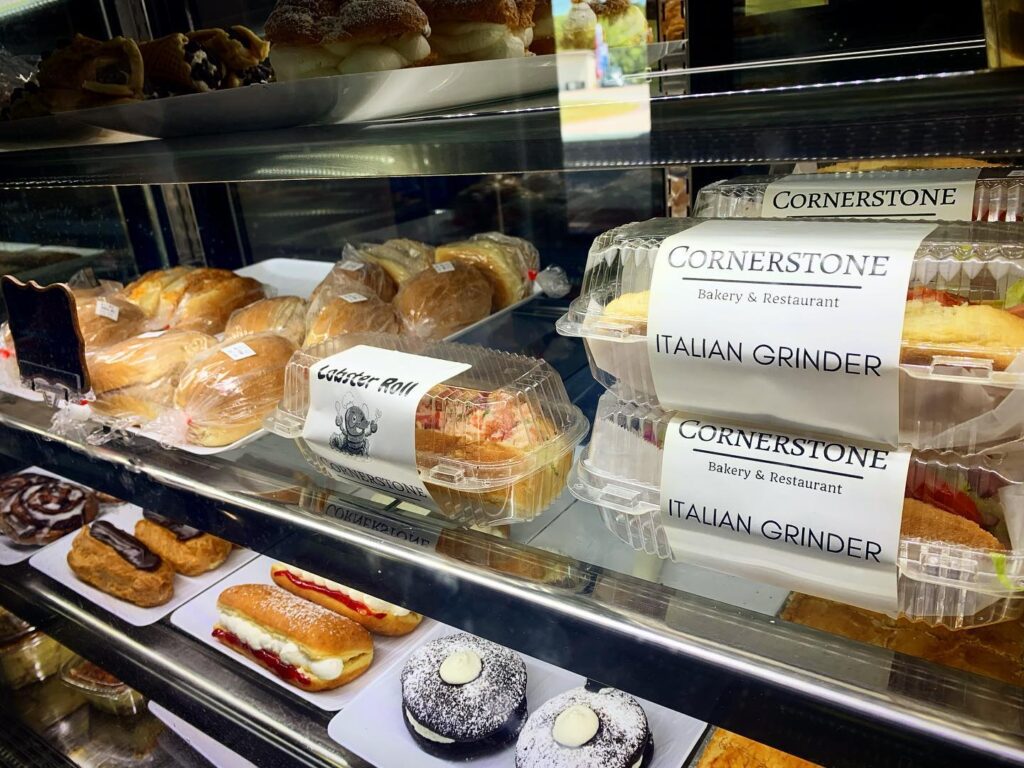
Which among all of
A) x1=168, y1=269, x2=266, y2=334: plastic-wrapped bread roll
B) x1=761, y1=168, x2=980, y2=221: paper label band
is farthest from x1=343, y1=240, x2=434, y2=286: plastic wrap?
x1=761, y1=168, x2=980, y2=221: paper label band

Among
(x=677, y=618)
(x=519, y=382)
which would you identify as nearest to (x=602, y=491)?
(x=677, y=618)

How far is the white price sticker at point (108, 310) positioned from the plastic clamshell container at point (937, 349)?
1105 millimetres

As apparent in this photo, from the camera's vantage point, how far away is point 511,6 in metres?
1.04

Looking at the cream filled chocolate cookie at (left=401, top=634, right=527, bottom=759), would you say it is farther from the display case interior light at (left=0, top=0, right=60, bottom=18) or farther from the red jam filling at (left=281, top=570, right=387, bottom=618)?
the display case interior light at (left=0, top=0, right=60, bottom=18)

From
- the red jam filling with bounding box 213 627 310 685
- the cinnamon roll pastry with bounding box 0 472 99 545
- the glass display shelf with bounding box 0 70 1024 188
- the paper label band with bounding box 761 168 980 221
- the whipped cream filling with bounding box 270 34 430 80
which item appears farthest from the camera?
the cinnamon roll pastry with bounding box 0 472 99 545

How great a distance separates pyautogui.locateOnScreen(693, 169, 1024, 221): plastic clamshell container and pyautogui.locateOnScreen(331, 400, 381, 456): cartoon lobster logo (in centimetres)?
45

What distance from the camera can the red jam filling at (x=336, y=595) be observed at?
58.2 inches

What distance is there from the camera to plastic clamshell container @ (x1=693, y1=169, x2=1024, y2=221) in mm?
798

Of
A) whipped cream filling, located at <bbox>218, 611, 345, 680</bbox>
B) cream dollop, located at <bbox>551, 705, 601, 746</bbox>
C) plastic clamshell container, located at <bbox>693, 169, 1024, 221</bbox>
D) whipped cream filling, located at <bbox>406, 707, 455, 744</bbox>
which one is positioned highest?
plastic clamshell container, located at <bbox>693, 169, 1024, 221</bbox>

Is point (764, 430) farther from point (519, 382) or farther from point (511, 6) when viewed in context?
point (511, 6)

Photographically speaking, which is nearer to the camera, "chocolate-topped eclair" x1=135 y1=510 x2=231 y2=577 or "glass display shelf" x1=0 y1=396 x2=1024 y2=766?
"glass display shelf" x1=0 y1=396 x2=1024 y2=766

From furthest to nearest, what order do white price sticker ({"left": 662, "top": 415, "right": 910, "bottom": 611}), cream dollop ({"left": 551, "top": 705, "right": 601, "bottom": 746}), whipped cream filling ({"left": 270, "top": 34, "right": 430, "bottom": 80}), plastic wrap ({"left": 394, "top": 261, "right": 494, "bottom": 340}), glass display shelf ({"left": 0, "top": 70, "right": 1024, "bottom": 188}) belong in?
plastic wrap ({"left": 394, "top": 261, "right": 494, "bottom": 340}) → cream dollop ({"left": 551, "top": 705, "right": 601, "bottom": 746}) → whipped cream filling ({"left": 270, "top": 34, "right": 430, "bottom": 80}) → white price sticker ({"left": 662, "top": 415, "right": 910, "bottom": 611}) → glass display shelf ({"left": 0, "top": 70, "right": 1024, "bottom": 188})

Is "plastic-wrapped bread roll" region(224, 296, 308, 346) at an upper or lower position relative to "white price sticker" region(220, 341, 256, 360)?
lower

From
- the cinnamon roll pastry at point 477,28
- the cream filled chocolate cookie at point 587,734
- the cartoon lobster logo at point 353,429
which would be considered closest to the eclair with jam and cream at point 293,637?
the cream filled chocolate cookie at point 587,734
